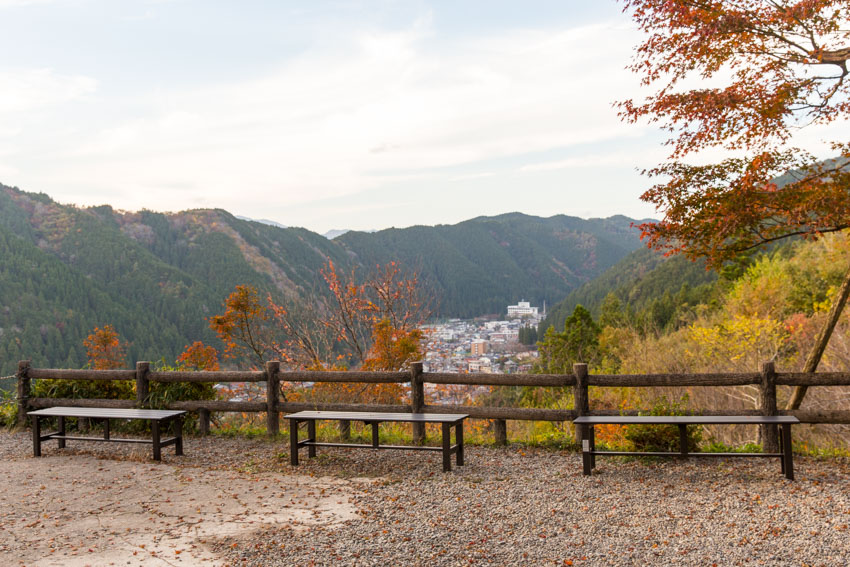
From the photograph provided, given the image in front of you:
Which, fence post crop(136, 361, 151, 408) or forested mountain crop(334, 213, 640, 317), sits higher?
forested mountain crop(334, 213, 640, 317)

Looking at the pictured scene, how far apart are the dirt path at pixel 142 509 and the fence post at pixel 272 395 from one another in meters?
1.49

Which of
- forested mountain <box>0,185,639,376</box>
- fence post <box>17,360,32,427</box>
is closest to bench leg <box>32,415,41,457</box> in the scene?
fence post <box>17,360,32,427</box>

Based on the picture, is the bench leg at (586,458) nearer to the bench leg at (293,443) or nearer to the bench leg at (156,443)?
the bench leg at (293,443)

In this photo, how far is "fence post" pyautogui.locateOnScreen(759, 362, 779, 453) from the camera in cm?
694

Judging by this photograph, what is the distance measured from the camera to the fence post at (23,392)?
32.2 feet

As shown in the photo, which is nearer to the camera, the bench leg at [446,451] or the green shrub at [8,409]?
the bench leg at [446,451]

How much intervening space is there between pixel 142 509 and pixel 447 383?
3732 mm

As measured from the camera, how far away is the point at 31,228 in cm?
9975

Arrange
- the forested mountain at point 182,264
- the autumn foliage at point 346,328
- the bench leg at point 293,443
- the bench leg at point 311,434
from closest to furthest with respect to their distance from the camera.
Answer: the bench leg at point 293,443, the bench leg at point 311,434, the autumn foliage at point 346,328, the forested mountain at point 182,264

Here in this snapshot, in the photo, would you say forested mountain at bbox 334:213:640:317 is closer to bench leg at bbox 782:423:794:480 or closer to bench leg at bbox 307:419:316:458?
bench leg at bbox 307:419:316:458

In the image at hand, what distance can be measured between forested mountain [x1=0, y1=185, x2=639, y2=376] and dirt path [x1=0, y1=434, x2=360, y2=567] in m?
34.7

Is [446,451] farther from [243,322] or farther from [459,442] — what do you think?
[243,322]

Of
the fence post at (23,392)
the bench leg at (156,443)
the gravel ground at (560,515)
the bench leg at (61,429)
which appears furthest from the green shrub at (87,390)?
the gravel ground at (560,515)

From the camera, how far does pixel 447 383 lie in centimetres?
812
